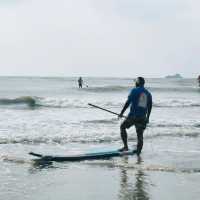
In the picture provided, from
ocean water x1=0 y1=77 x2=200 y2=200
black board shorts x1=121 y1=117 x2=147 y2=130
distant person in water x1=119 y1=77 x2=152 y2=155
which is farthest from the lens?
black board shorts x1=121 y1=117 x2=147 y2=130

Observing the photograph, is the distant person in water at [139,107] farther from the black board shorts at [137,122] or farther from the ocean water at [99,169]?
the ocean water at [99,169]

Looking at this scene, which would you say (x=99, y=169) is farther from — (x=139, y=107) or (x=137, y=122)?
(x=139, y=107)

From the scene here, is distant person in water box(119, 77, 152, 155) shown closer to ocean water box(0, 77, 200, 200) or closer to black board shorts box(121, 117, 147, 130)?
black board shorts box(121, 117, 147, 130)

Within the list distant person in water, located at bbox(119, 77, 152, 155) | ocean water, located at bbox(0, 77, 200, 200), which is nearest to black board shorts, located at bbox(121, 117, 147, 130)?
distant person in water, located at bbox(119, 77, 152, 155)

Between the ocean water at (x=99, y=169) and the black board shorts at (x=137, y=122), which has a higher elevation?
the black board shorts at (x=137, y=122)

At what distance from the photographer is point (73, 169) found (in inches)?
373

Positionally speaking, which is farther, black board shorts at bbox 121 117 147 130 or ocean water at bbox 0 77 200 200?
black board shorts at bbox 121 117 147 130

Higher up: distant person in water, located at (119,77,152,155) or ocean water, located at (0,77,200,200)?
distant person in water, located at (119,77,152,155)

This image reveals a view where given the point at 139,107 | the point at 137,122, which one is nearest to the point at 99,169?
the point at 137,122

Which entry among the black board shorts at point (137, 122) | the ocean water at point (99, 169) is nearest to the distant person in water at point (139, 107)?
the black board shorts at point (137, 122)

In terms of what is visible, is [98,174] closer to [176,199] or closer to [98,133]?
[176,199]

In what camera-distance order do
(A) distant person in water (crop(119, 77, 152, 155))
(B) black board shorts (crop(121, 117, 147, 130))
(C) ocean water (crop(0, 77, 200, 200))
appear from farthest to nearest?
(B) black board shorts (crop(121, 117, 147, 130)), (A) distant person in water (crop(119, 77, 152, 155)), (C) ocean water (crop(0, 77, 200, 200))

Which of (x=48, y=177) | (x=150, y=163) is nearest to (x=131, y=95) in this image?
(x=150, y=163)

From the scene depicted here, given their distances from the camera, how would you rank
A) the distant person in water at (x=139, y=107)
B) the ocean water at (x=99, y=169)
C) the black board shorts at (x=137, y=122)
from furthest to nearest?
the black board shorts at (x=137, y=122)
the distant person in water at (x=139, y=107)
the ocean water at (x=99, y=169)
